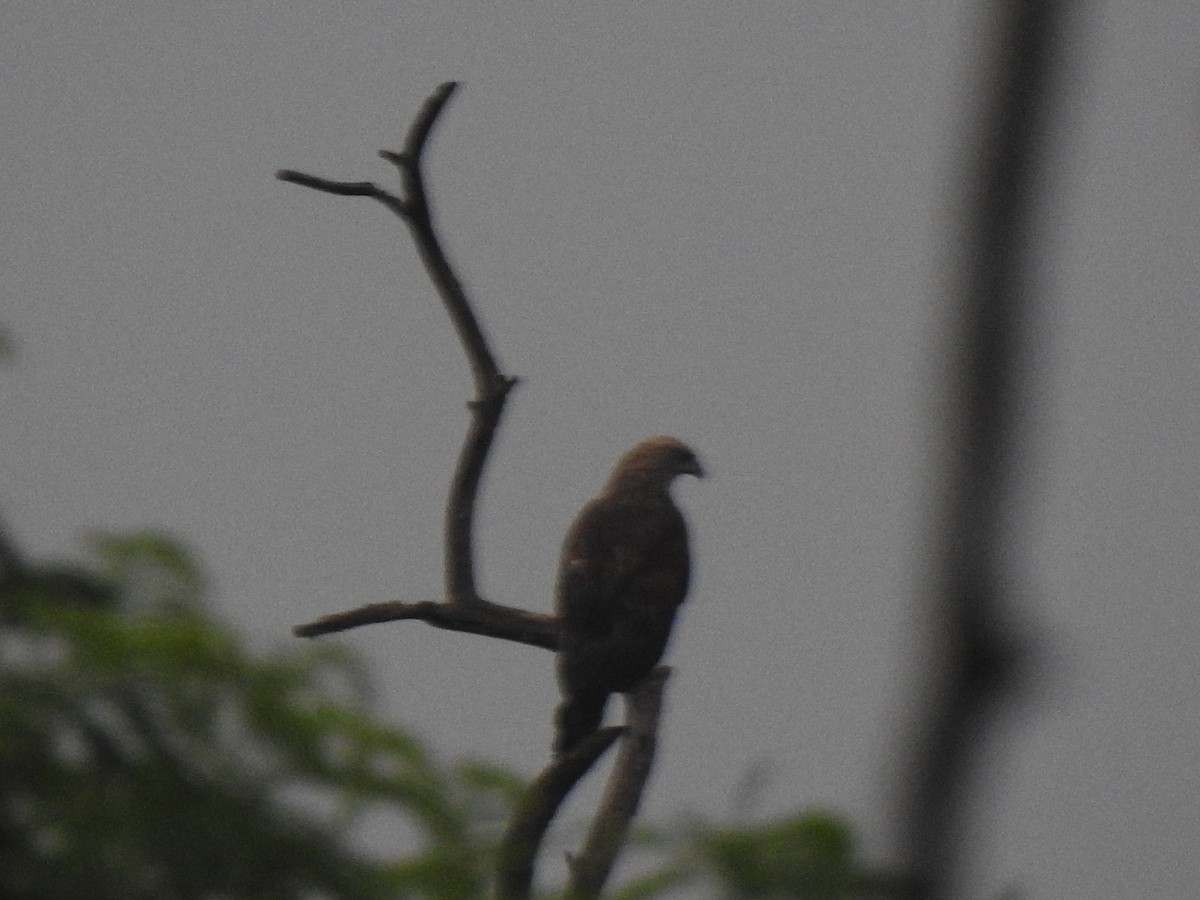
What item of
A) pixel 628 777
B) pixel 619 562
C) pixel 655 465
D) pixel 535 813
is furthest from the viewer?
pixel 655 465

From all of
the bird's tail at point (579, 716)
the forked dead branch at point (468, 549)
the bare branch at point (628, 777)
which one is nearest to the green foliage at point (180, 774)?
the bare branch at point (628, 777)

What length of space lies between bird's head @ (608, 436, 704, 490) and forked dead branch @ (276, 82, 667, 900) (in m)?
2.01

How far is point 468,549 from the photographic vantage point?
21.9ft

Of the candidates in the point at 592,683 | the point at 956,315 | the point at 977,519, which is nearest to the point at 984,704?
the point at 977,519

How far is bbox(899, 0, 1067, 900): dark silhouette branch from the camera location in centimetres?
79

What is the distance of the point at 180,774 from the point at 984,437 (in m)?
2.46

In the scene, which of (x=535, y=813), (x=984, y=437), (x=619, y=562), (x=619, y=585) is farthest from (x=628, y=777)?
(x=984, y=437)

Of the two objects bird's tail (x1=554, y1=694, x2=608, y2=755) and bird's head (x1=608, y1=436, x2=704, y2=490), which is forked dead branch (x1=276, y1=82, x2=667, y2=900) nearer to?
bird's tail (x1=554, y1=694, x2=608, y2=755)

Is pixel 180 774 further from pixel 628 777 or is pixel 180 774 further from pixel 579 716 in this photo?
pixel 579 716

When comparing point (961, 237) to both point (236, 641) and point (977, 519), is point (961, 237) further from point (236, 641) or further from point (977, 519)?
point (236, 641)

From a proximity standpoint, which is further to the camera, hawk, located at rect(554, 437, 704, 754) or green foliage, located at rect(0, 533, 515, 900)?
hawk, located at rect(554, 437, 704, 754)

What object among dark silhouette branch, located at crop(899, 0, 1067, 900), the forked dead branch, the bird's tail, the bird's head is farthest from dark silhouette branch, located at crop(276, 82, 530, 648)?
dark silhouette branch, located at crop(899, 0, 1067, 900)

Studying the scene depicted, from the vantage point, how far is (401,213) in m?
6.21

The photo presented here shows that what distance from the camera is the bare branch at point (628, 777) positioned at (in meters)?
4.71
